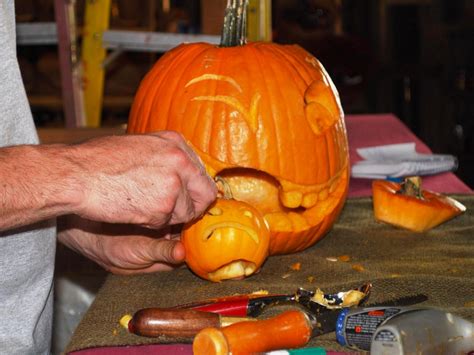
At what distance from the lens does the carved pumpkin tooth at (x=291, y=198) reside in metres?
1.28

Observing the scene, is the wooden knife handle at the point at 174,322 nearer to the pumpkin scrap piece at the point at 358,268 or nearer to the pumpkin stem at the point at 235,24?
the pumpkin scrap piece at the point at 358,268

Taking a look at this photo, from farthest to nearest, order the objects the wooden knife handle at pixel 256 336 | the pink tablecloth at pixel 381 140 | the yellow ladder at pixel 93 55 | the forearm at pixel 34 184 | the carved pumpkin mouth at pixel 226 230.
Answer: the yellow ladder at pixel 93 55 < the pink tablecloth at pixel 381 140 < the carved pumpkin mouth at pixel 226 230 < the forearm at pixel 34 184 < the wooden knife handle at pixel 256 336

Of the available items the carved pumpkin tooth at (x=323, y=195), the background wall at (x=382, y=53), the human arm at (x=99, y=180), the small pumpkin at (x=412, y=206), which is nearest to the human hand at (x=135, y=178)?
the human arm at (x=99, y=180)

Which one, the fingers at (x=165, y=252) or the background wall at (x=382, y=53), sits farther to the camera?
the background wall at (x=382, y=53)

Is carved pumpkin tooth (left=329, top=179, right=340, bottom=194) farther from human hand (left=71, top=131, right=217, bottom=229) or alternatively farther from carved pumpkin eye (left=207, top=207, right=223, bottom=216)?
human hand (left=71, top=131, right=217, bottom=229)

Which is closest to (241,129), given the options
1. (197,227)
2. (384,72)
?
(197,227)

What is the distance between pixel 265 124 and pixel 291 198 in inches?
4.8

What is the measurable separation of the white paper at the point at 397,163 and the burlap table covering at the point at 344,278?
0.85ft

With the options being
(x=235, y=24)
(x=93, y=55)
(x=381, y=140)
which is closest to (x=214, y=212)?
(x=235, y=24)

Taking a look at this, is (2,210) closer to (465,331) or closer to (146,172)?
(146,172)

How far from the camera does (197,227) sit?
113 cm

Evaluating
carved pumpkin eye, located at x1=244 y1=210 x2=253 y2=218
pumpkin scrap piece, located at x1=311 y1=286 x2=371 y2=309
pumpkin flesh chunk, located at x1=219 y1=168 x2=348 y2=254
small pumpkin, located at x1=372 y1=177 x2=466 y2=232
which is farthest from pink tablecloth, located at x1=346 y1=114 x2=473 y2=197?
pumpkin scrap piece, located at x1=311 y1=286 x2=371 y2=309

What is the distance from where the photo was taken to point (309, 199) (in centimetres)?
131

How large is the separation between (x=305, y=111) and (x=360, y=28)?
5.83m
